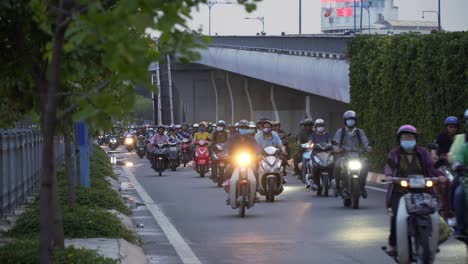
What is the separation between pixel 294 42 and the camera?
2803 inches

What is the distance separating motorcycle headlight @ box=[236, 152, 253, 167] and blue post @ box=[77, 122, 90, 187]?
2.74 m

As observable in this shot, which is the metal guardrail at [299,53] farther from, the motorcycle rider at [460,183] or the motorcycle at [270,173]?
the motorcycle rider at [460,183]

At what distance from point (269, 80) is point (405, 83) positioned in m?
35.6

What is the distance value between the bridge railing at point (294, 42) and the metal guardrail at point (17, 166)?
60.3ft

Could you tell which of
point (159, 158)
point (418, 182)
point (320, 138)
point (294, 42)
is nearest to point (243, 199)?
point (320, 138)

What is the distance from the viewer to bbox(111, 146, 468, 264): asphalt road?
49.1 ft

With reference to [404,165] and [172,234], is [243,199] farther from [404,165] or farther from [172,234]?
[404,165]

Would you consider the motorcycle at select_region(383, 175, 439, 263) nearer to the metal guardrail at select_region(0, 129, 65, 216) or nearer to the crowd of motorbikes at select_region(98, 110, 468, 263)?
the crowd of motorbikes at select_region(98, 110, 468, 263)

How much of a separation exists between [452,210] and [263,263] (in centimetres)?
218

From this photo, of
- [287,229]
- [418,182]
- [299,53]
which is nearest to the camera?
[418,182]

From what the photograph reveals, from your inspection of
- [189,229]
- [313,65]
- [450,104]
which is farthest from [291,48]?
[189,229]

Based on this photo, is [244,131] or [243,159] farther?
[244,131]

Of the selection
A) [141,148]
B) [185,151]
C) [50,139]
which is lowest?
[141,148]

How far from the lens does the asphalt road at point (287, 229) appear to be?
1498cm
